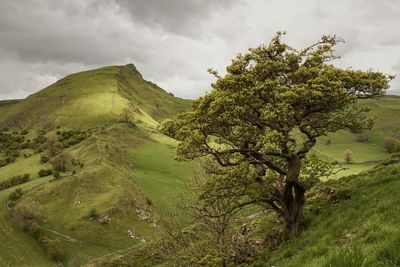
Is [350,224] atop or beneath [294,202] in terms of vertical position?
beneath

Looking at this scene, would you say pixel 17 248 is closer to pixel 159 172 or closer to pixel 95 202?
pixel 95 202

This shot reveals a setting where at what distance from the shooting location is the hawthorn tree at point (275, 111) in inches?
957

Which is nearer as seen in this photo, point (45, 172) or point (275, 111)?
point (275, 111)

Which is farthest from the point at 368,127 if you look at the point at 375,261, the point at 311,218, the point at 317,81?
the point at 375,261

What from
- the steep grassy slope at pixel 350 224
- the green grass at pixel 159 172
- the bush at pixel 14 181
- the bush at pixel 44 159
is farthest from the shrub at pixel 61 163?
the steep grassy slope at pixel 350 224

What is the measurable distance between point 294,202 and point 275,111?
6.53 metres

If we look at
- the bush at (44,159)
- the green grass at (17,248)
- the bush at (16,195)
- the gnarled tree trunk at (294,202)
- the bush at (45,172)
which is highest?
the gnarled tree trunk at (294,202)

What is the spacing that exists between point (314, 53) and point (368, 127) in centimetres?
575

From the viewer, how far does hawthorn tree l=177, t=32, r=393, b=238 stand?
24.3 metres

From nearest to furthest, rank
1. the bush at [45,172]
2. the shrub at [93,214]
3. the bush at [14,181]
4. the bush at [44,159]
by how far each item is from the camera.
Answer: the shrub at [93,214]
the bush at [14,181]
the bush at [45,172]
the bush at [44,159]

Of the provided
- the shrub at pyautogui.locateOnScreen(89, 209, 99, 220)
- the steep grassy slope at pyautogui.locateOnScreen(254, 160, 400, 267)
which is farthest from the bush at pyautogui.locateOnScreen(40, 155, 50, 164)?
the steep grassy slope at pyautogui.locateOnScreen(254, 160, 400, 267)

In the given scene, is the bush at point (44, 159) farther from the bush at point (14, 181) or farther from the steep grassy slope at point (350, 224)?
the steep grassy slope at point (350, 224)

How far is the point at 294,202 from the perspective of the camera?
1029 inches

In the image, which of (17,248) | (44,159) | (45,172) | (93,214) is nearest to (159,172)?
(93,214)
